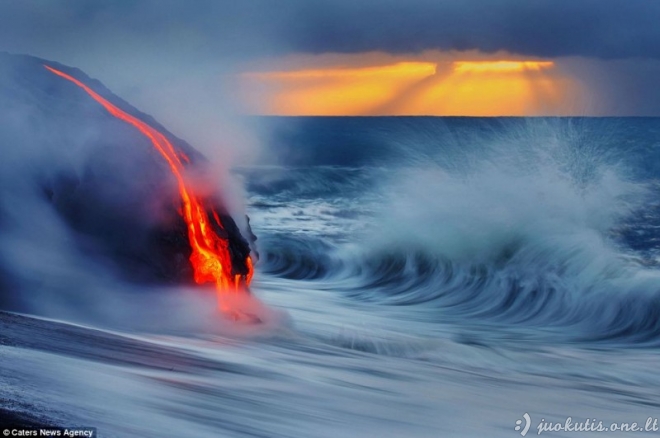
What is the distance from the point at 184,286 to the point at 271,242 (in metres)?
10.1

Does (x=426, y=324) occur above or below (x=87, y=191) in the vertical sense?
above

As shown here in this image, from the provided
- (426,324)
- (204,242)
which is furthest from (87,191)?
(426,324)

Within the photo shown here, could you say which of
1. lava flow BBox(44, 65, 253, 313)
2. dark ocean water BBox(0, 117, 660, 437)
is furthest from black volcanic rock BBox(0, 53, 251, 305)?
dark ocean water BBox(0, 117, 660, 437)

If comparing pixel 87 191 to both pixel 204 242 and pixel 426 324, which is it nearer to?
pixel 204 242

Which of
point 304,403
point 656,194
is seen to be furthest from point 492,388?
point 656,194

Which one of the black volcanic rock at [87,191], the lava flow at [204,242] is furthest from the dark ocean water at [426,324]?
the black volcanic rock at [87,191]

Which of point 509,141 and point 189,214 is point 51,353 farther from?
point 509,141

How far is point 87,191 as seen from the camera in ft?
29.6

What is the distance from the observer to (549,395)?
25.9 ft

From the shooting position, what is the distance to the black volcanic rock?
8.73 m

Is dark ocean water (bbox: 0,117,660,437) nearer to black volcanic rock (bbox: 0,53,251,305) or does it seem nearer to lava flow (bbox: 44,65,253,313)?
lava flow (bbox: 44,65,253,313)

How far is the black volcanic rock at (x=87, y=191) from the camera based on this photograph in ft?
28.7

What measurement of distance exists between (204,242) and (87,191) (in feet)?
3.89

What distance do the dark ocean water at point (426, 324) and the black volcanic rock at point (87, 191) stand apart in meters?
0.51
